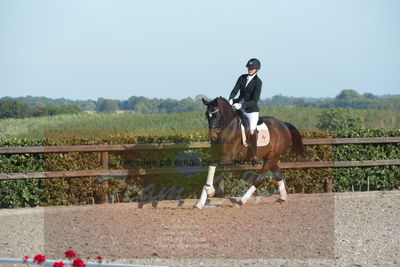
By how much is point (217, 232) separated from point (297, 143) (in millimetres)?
4556

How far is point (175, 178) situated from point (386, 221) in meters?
4.63

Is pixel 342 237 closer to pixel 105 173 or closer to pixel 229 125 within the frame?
pixel 229 125

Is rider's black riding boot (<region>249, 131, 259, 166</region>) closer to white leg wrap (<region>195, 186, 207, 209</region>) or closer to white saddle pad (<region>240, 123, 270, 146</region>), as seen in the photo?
white saddle pad (<region>240, 123, 270, 146</region>)

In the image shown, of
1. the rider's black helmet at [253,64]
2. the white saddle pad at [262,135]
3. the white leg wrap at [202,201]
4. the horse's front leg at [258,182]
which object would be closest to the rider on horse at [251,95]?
the rider's black helmet at [253,64]

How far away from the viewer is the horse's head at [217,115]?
34.2ft

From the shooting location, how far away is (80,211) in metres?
11.5

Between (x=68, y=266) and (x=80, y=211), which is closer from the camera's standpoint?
(x=68, y=266)

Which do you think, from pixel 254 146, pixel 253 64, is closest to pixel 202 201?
pixel 254 146

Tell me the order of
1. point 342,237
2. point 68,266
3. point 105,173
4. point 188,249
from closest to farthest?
point 68,266
point 188,249
point 342,237
point 105,173

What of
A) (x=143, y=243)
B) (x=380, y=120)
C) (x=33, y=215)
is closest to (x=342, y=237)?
(x=143, y=243)

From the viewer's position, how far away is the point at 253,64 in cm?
1138

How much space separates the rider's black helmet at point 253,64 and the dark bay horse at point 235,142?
923 millimetres

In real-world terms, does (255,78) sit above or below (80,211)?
above

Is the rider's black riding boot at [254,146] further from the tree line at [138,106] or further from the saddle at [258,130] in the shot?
the tree line at [138,106]
